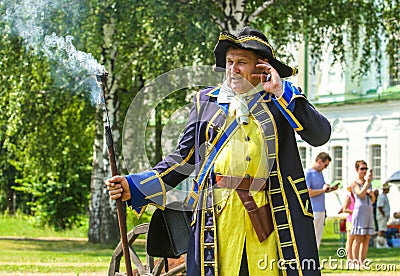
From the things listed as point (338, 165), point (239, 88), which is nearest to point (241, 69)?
point (239, 88)


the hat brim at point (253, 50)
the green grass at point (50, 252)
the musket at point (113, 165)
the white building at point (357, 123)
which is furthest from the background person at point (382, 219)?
the musket at point (113, 165)

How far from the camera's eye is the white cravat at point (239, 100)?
5.21 meters

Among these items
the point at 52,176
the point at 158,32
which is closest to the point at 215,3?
the point at 158,32

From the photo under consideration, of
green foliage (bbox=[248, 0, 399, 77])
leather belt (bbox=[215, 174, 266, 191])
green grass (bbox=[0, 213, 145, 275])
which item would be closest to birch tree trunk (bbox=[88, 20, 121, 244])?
green grass (bbox=[0, 213, 145, 275])

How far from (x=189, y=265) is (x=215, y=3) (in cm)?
1080

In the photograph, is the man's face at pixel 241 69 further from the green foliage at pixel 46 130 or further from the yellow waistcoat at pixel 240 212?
the green foliage at pixel 46 130

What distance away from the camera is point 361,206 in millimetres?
13195

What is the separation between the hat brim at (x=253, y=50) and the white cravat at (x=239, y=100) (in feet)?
0.44

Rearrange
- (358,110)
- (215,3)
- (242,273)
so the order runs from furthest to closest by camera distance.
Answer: (358,110), (215,3), (242,273)

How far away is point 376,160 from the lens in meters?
34.8

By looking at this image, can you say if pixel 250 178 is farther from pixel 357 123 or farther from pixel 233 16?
pixel 357 123

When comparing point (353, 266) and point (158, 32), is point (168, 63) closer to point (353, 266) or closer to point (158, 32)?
point (158, 32)

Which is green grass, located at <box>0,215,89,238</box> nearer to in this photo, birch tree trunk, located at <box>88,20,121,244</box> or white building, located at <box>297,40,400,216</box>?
birch tree trunk, located at <box>88,20,121,244</box>

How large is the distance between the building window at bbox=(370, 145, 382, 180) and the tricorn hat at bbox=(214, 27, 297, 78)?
2977 centimetres
